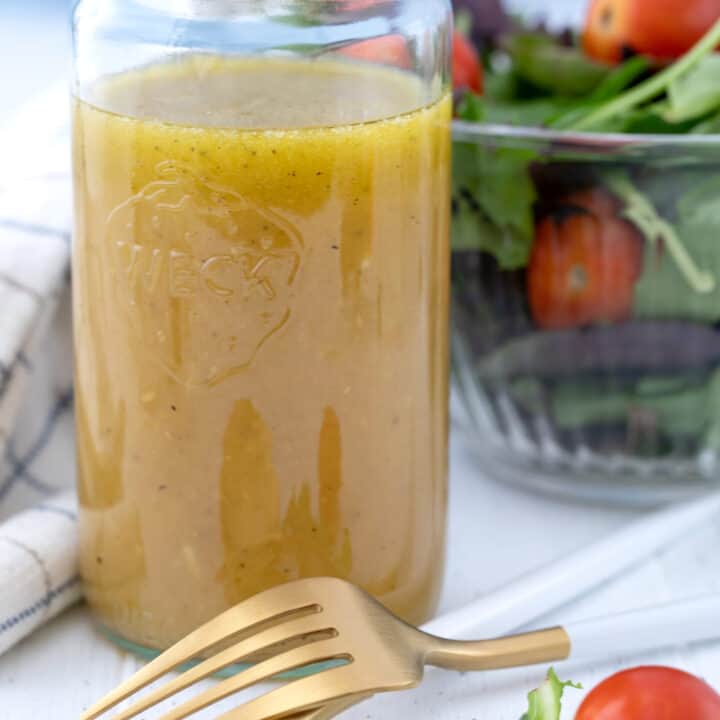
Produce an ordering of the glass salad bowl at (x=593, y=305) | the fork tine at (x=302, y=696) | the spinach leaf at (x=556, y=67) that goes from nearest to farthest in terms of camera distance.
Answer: the fork tine at (x=302, y=696)
the glass salad bowl at (x=593, y=305)
the spinach leaf at (x=556, y=67)

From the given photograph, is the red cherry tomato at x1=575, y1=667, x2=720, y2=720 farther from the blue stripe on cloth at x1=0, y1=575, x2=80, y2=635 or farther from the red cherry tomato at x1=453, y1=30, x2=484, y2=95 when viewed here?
the red cherry tomato at x1=453, y1=30, x2=484, y2=95

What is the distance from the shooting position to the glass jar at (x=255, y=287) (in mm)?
788

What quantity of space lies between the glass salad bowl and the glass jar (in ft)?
0.54

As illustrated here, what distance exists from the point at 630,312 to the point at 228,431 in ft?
1.16

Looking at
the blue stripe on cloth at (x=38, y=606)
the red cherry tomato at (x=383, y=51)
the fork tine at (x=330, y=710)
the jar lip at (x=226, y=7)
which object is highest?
the jar lip at (x=226, y=7)

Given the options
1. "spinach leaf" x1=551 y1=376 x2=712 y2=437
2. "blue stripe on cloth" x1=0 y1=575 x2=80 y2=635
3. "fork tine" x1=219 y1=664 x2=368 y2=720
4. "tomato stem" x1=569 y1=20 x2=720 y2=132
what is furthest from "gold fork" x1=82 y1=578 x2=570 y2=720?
"tomato stem" x1=569 y1=20 x2=720 y2=132

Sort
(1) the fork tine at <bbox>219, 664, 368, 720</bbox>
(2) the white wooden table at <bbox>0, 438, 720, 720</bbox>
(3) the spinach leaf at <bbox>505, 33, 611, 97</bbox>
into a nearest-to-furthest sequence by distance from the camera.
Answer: (1) the fork tine at <bbox>219, 664, 368, 720</bbox> → (2) the white wooden table at <bbox>0, 438, 720, 720</bbox> → (3) the spinach leaf at <bbox>505, 33, 611, 97</bbox>

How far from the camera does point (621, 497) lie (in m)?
1.12

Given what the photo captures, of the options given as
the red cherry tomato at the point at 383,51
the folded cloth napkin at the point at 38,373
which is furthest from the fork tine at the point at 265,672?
the red cherry tomato at the point at 383,51

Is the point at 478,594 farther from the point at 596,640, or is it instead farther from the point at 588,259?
the point at 588,259

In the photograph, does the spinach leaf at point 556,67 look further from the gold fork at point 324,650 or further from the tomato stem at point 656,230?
the gold fork at point 324,650

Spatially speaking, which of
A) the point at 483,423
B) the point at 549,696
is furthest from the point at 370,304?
the point at 483,423

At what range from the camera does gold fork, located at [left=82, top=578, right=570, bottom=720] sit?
2.44ft

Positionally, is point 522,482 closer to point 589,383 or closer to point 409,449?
point 589,383
